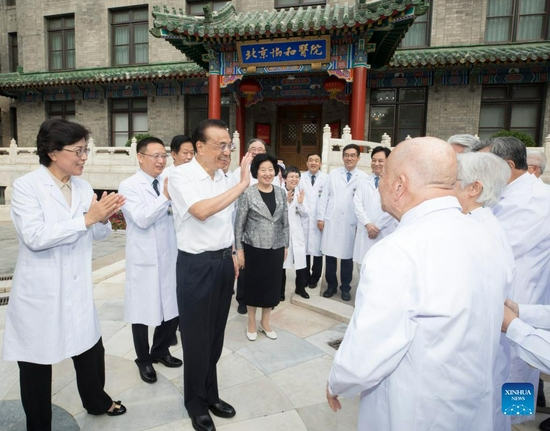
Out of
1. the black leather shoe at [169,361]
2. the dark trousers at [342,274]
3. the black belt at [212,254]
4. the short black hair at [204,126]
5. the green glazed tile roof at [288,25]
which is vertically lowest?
the black leather shoe at [169,361]

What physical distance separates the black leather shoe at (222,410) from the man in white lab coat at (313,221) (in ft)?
9.73

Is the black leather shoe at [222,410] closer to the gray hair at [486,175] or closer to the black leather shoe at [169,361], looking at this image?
the black leather shoe at [169,361]

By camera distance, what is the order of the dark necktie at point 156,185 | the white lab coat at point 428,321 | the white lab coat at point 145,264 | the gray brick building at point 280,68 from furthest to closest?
1. the gray brick building at point 280,68
2. the dark necktie at point 156,185
3. the white lab coat at point 145,264
4. the white lab coat at point 428,321

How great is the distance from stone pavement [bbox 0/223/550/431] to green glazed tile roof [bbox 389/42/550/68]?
9.08m

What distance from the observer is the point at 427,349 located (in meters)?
1.25

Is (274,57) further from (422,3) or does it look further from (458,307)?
(458,307)

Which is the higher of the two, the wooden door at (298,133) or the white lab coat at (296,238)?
the wooden door at (298,133)

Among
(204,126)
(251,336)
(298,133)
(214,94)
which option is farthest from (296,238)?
(298,133)

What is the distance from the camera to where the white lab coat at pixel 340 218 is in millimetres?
5250

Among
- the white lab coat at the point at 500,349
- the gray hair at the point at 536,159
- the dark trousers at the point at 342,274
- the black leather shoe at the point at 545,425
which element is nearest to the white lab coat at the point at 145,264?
the white lab coat at the point at 500,349

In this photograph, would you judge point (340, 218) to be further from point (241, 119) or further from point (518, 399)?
point (241, 119)

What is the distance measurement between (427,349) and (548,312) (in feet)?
3.03

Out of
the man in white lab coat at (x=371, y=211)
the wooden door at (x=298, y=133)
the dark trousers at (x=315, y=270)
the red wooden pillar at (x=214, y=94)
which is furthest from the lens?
the wooden door at (x=298, y=133)

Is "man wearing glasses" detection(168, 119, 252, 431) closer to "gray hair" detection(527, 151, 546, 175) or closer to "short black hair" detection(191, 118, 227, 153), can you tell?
"short black hair" detection(191, 118, 227, 153)
